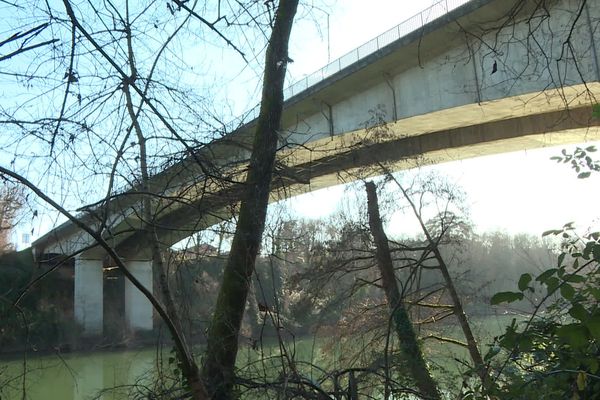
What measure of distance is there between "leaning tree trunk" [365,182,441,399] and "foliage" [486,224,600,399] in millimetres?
5751

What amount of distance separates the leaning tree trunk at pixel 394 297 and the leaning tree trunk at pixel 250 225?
576cm

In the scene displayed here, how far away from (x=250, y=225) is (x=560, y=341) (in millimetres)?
1770

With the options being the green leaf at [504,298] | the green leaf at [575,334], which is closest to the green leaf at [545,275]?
the green leaf at [504,298]

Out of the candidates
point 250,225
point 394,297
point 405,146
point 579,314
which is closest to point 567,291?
point 579,314

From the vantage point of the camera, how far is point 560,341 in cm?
297

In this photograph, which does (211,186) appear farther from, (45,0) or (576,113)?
(576,113)

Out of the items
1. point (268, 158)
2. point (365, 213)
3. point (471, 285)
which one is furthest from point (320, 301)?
point (268, 158)

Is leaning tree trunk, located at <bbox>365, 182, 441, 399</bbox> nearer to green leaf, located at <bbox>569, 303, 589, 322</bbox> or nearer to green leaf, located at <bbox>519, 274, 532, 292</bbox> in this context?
green leaf, located at <bbox>519, 274, 532, 292</bbox>

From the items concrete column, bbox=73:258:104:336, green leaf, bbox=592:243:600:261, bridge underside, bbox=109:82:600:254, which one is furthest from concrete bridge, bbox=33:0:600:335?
concrete column, bbox=73:258:104:336

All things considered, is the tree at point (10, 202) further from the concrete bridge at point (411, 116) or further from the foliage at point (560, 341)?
the foliage at point (560, 341)

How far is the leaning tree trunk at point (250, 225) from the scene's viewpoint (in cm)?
355

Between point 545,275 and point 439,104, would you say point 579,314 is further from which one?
point 439,104

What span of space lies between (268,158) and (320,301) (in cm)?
861

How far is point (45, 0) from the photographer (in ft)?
9.45
